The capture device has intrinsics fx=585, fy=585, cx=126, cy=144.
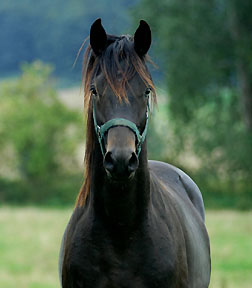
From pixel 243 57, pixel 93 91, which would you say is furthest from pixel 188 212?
pixel 243 57

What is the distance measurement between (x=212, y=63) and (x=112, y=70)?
19615 mm

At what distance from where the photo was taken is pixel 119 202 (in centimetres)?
348

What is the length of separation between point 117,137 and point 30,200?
27392 millimetres

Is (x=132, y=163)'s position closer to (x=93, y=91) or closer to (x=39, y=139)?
(x=93, y=91)

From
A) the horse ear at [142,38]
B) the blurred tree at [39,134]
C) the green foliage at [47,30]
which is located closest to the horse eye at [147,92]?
the horse ear at [142,38]

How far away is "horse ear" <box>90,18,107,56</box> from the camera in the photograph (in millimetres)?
3532

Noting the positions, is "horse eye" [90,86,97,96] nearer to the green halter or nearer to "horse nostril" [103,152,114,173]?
the green halter

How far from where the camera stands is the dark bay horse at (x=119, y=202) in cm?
335

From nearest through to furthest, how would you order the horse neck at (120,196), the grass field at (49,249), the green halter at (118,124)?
the green halter at (118,124), the horse neck at (120,196), the grass field at (49,249)

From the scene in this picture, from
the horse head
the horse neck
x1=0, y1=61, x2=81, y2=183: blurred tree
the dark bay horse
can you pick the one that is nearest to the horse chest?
the dark bay horse

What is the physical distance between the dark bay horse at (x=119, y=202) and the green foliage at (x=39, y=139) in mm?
26816

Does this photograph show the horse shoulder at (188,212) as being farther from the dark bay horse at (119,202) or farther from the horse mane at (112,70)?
the horse mane at (112,70)

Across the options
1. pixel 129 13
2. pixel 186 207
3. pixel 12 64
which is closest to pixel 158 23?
pixel 129 13

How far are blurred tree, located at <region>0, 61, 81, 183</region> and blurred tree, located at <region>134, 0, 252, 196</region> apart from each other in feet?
26.7
